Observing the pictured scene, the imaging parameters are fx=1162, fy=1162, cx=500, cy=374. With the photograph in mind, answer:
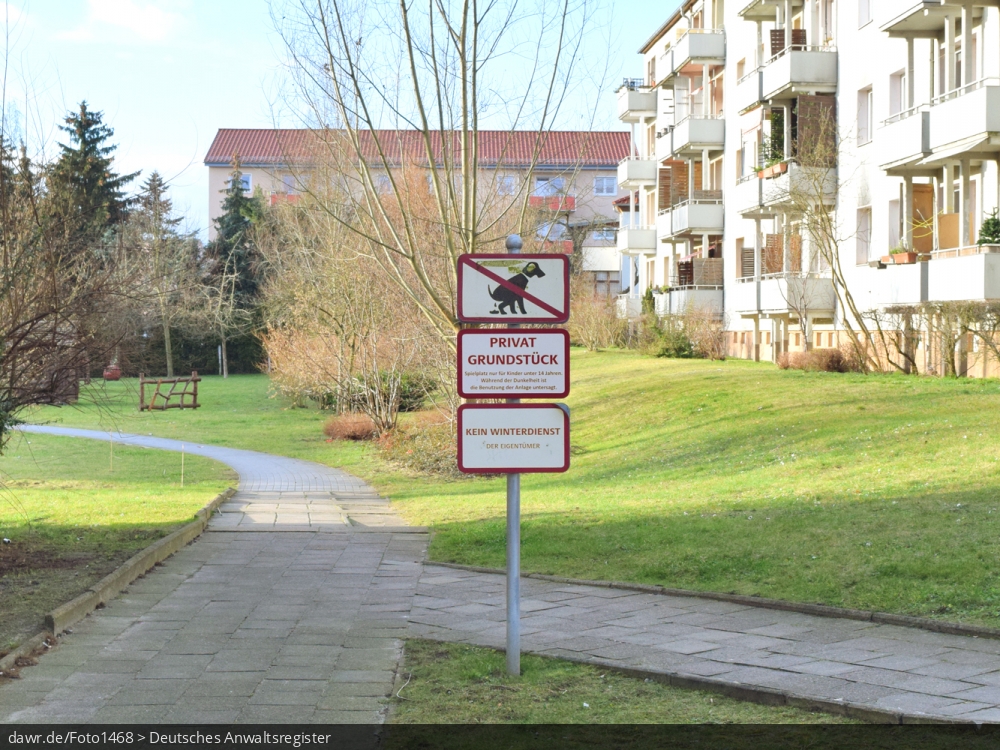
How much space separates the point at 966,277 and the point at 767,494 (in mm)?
10939

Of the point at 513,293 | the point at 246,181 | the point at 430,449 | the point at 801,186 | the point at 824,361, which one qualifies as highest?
the point at 246,181

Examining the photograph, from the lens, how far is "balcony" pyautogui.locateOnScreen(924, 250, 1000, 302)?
21.5 metres

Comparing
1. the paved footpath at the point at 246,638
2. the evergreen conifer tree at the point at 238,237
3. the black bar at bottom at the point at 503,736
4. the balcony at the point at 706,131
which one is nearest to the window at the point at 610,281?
the evergreen conifer tree at the point at 238,237

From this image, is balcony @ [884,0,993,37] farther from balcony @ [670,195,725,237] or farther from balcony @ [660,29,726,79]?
balcony @ [660,29,726,79]

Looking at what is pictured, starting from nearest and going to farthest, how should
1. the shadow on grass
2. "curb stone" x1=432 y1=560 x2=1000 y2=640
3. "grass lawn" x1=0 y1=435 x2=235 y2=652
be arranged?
1. "curb stone" x1=432 y1=560 x2=1000 y2=640
2. the shadow on grass
3. "grass lawn" x1=0 y1=435 x2=235 y2=652

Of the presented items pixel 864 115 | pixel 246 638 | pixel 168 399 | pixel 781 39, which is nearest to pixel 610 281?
pixel 168 399

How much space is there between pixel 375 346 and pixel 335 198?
4780mm

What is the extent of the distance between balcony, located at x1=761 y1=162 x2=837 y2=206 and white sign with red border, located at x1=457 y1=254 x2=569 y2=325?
79.7 feet

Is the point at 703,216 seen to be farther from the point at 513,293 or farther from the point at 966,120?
the point at 513,293

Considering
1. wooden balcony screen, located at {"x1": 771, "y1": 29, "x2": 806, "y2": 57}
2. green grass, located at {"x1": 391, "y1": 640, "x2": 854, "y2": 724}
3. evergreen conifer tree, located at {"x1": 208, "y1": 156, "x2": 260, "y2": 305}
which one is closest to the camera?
green grass, located at {"x1": 391, "y1": 640, "x2": 854, "y2": 724}

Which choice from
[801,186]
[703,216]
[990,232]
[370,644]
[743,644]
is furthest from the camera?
[703,216]

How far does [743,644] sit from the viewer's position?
287 inches

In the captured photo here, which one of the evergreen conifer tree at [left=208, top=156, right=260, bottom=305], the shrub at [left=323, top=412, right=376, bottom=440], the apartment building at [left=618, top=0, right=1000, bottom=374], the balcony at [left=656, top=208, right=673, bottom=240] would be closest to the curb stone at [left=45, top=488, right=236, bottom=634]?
the apartment building at [left=618, top=0, right=1000, bottom=374]

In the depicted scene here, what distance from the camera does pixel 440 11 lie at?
52.6 ft
